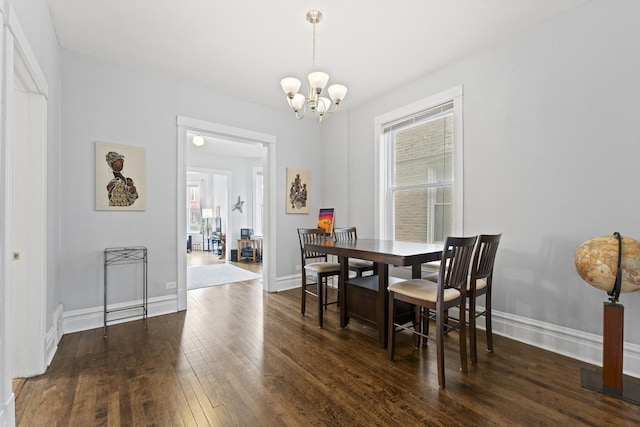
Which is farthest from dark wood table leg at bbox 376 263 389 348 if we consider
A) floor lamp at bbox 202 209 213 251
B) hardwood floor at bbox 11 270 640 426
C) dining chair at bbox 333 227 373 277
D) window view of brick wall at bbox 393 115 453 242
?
floor lamp at bbox 202 209 213 251

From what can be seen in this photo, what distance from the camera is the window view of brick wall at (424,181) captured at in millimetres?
3592

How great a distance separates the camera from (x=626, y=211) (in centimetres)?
223

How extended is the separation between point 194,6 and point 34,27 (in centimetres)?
111

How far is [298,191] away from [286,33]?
100 inches

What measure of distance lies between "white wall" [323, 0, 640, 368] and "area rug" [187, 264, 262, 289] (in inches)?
157

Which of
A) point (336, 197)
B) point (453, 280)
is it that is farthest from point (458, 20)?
point (336, 197)

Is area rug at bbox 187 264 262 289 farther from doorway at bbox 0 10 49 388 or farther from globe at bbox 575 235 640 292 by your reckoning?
globe at bbox 575 235 640 292

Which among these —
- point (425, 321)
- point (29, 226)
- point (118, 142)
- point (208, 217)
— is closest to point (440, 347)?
point (425, 321)

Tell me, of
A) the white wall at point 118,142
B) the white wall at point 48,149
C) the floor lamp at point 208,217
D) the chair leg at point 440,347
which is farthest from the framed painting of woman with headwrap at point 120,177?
the floor lamp at point 208,217

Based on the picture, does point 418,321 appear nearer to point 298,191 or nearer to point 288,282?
point 288,282

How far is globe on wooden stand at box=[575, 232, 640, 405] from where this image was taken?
1896 mm

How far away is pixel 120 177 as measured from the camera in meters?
3.36

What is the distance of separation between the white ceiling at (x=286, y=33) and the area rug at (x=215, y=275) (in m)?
3.23

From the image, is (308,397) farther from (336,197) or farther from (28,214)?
(336,197)
